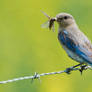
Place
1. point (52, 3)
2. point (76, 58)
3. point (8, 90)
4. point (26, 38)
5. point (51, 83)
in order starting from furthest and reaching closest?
point (52, 3) < point (26, 38) < point (51, 83) < point (8, 90) < point (76, 58)

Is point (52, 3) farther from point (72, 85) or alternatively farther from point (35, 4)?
point (72, 85)

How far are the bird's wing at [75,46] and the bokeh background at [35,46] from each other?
0.94m

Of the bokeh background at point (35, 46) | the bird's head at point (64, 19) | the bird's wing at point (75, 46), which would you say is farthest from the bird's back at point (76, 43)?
the bokeh background at point (35, 46)

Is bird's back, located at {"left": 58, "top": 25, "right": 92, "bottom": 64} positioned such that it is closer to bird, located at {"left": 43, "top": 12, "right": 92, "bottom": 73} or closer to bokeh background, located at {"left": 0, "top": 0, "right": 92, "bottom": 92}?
bird, located at {"left": 43, "top": 12, "right": 92, "bottom": 73}

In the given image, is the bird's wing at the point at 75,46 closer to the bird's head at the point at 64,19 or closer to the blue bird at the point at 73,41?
the blue bird at the point at 73,41

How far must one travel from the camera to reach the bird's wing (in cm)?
810

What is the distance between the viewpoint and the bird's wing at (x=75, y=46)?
26.6 feet

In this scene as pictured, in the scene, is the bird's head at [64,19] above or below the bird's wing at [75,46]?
above

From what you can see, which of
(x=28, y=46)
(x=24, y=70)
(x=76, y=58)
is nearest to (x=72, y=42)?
(x=76, y=58)

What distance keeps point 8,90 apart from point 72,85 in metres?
1.10

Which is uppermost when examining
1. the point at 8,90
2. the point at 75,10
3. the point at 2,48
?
the point at 75,10

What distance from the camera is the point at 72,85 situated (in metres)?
9.27

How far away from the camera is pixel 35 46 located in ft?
33.2

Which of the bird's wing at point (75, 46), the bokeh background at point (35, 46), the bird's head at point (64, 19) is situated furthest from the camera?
the bokeh background at point (35, 46)
